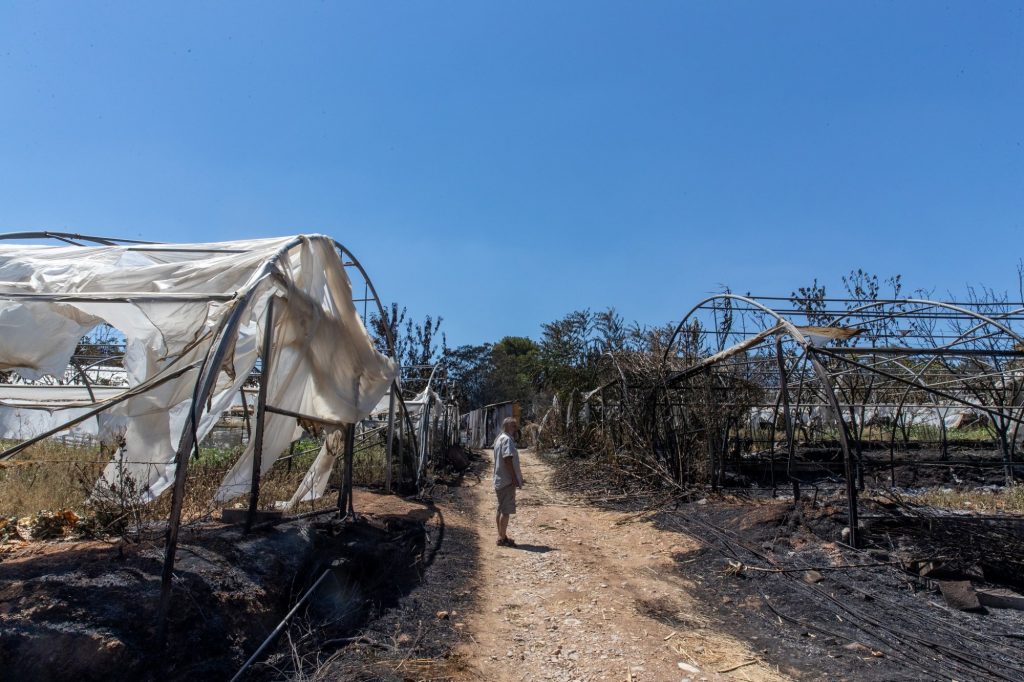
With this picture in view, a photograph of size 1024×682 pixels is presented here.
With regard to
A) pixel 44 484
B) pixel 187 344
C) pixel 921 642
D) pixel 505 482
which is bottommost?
pixel 921 642

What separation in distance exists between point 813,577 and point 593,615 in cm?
231

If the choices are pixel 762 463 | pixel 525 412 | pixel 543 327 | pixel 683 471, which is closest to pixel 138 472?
pixel 683 471

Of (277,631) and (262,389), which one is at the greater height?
(262,389)

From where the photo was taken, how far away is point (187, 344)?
18.5 ft

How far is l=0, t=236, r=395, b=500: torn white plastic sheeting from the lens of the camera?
566 centimetres

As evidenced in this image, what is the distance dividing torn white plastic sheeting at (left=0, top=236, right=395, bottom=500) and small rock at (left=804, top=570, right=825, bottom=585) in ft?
15.9

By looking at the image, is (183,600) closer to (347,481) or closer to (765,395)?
(347,481)

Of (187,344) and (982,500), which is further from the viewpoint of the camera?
(982,500)

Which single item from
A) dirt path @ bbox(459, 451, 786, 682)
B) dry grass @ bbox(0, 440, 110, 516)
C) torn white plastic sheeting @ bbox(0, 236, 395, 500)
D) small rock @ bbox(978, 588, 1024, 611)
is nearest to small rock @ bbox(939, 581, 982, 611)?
small rock @ bbox(978, 588, 1024, 611)

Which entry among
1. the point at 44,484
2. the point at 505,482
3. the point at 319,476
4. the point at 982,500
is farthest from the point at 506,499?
the point at 982,500

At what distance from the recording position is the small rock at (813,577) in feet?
21.6

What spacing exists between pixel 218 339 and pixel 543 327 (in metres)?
Answer: 22.0

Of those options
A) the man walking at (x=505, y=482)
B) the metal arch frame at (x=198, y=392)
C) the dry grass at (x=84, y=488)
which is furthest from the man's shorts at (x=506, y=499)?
the metal arch frame at (x=198, y=392)

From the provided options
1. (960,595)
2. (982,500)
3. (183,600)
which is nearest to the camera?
(183,600)
